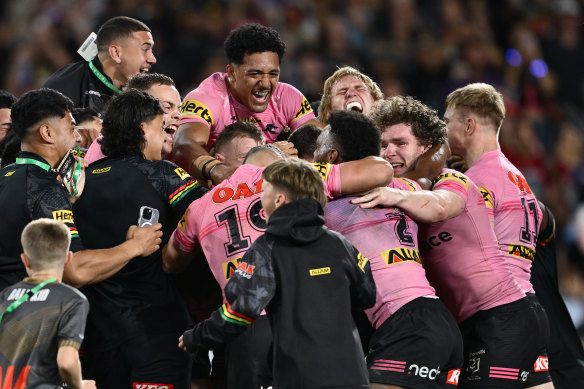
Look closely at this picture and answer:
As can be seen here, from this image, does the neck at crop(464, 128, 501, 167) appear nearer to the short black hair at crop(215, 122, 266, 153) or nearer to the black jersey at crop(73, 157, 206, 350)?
the short black hair at crop(215, 122, 266, 153)

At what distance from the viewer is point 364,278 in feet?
13.7

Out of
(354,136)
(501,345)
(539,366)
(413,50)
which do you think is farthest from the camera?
(413,50)

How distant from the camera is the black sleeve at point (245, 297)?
396 centimetres

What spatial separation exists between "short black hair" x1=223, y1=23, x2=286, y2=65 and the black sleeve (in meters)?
2.66

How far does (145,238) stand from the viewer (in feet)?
15.8

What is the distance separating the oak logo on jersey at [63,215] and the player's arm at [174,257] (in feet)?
2.03

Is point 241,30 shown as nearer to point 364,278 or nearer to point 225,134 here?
point 225,134

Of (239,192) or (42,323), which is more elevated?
(239,192)

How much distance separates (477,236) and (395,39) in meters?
A: 8.20

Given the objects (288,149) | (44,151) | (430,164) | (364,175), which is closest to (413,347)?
(364,175)

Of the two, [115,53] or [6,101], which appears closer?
[6,101]

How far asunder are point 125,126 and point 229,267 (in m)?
1.16

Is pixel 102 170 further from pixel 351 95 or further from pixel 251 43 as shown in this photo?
pixel 351 95

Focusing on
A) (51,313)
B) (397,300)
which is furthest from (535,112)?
(51,313)
